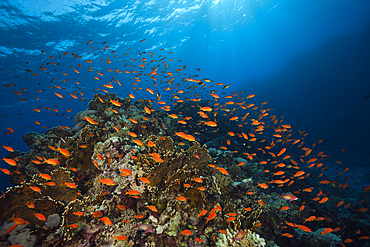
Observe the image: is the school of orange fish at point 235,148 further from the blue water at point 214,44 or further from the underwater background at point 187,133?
Result: the blue water at point 214,44

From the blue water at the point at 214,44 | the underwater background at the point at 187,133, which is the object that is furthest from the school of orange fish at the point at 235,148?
the blue water at the point at 214,44

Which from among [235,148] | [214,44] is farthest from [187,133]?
[214,44]

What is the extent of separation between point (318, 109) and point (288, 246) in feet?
103

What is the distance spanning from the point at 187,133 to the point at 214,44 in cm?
5049

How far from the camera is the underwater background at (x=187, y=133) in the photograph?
4047 millimetres

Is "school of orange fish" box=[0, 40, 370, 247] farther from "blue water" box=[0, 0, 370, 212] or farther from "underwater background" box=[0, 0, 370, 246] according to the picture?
"blue water" box=[0, 0, 370, 212]

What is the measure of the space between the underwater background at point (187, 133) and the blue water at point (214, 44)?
243 millimetres

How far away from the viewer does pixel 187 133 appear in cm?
1007

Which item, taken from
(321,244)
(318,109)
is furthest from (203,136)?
(318,109)

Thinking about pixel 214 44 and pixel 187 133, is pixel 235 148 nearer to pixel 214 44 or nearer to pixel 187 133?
pixel 187 133

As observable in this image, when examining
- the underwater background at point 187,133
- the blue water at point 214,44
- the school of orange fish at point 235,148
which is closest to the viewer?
the underwater background at point 187,133

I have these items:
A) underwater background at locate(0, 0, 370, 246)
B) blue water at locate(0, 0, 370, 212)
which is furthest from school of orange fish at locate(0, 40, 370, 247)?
blue water at locate(0, 0, 370, 212)

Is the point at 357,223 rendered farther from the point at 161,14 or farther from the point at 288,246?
the point at 161,14

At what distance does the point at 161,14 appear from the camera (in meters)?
26.2
